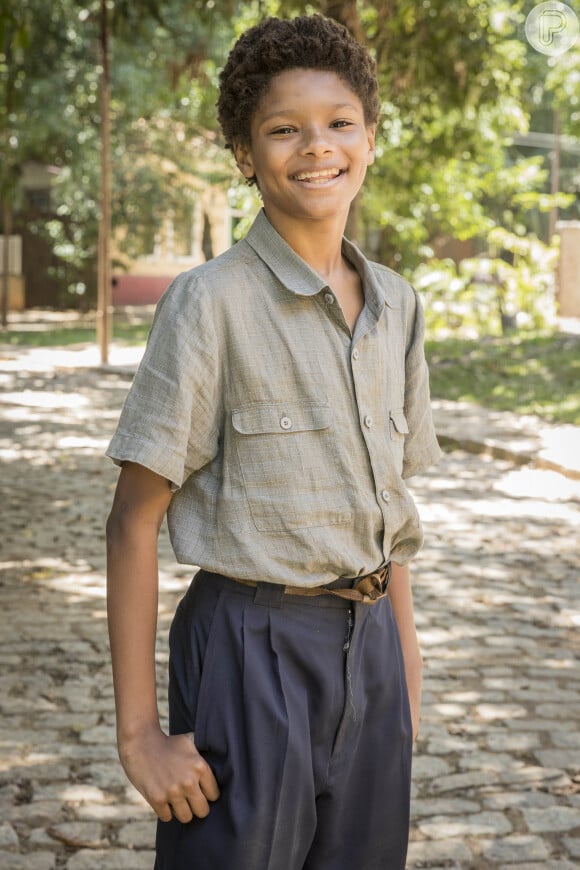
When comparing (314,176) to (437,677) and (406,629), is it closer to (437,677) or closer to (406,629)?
(406,629)

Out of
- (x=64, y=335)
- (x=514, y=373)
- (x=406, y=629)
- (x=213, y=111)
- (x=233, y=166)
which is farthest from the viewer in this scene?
(x=64, y=335)

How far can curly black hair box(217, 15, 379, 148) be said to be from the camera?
2102 millimetres

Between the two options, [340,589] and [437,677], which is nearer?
[340,589]

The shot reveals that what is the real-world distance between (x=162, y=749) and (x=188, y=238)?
132 feet

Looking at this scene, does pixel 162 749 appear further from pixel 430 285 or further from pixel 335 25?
pixel 430 285

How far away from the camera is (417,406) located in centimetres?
242

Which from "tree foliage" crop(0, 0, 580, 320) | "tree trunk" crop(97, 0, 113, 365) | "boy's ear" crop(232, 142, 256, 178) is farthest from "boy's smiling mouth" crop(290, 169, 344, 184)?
"tree trunk" crop(97, 0, 113, 365)

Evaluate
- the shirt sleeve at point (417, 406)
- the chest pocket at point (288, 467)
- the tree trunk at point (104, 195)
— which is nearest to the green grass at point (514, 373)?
the tree trunk at point (104, 195)

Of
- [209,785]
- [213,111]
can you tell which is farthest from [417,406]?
[213,111]

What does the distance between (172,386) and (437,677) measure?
12.6 feet

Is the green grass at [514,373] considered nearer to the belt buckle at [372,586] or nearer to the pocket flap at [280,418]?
the belt buckle at [372,586]

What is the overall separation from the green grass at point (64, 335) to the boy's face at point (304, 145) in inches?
902

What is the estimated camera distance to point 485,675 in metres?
5.56

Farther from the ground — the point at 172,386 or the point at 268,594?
the point at 172,386
